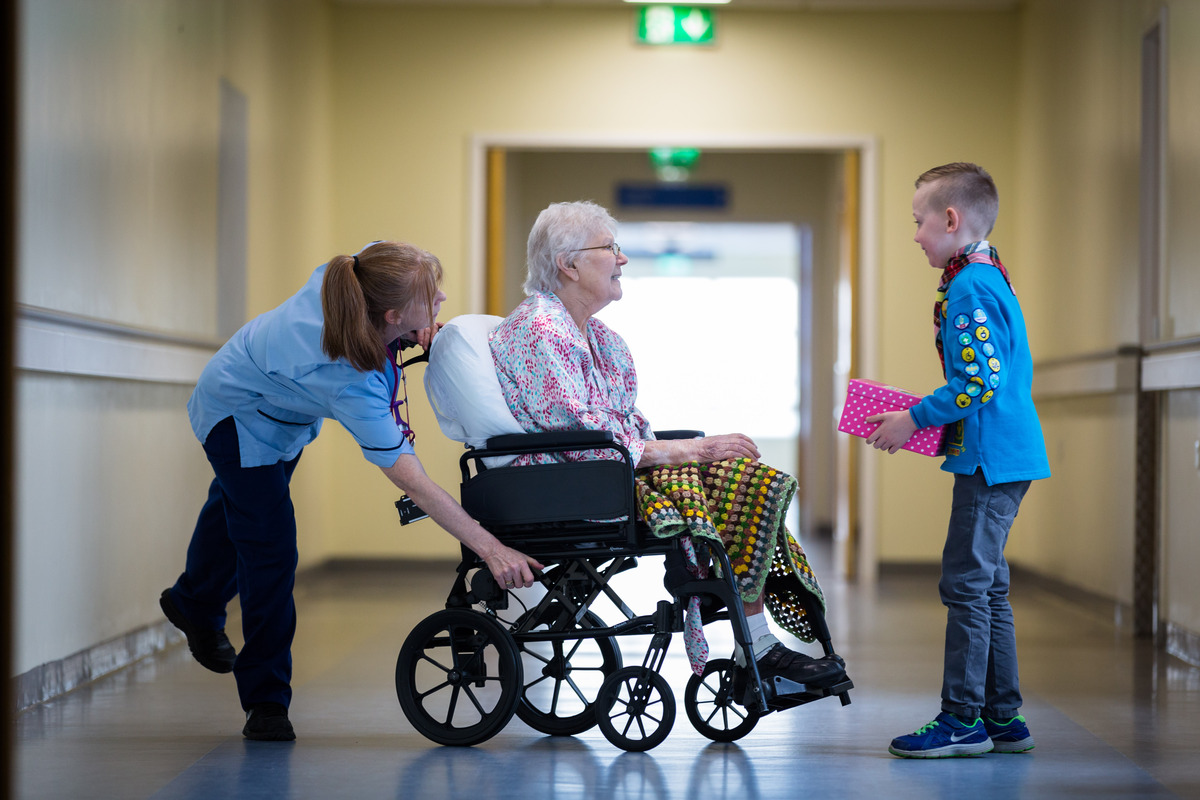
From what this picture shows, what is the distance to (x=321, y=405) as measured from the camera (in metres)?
2.47

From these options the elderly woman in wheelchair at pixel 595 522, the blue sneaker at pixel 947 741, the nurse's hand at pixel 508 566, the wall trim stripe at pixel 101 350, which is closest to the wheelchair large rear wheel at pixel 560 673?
the elderly woman in wheelchair at pixel 595 522

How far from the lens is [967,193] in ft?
8.10

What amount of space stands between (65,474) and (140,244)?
0.86 metres

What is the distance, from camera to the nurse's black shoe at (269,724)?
2639mm

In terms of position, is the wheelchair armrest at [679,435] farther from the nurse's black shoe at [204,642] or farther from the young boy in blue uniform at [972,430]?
the nurse's black shoe at [204,642]

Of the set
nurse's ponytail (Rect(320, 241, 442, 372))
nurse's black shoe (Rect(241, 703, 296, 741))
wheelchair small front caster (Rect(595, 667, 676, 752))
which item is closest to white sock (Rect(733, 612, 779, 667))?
wheelchair small front caster (Rect(595, 667, 676, 752))

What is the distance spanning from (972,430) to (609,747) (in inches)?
40.1

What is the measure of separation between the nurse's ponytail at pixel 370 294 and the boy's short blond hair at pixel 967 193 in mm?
1057

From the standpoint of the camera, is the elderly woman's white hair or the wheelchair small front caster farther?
the elderly woman's white hair

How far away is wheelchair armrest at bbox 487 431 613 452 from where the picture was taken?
7.78 ft

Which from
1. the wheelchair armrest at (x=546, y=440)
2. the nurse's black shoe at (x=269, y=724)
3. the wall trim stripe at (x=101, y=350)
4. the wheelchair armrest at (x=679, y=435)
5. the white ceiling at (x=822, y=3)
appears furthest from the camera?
the white ceiling at (x=822, y=3)

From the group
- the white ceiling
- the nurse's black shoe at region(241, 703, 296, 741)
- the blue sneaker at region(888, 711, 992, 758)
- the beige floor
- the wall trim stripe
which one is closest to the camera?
the beige floor

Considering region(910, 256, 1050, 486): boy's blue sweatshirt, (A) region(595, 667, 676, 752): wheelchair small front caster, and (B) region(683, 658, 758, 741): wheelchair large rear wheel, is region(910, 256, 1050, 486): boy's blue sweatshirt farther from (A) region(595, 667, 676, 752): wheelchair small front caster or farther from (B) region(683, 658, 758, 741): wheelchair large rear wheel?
(A) region(595, 667, 676, 752): wheelchair small front caster

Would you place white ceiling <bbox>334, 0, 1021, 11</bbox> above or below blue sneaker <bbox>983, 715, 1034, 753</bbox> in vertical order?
above
